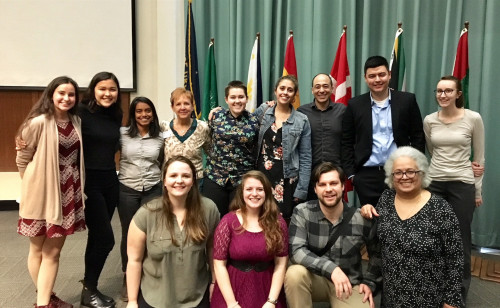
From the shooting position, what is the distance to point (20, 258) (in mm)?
3438

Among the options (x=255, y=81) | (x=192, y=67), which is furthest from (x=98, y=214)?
(x=192, y=67)

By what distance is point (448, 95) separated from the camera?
2.47m

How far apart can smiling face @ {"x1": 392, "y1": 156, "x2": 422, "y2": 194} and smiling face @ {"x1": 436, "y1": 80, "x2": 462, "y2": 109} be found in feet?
2.46

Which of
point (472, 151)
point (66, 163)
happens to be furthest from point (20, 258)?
point (472, 151)

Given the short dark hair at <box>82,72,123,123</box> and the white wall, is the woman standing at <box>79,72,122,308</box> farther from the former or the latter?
the white wall

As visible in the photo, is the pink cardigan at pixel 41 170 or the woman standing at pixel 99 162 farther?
the woman standing at pixel 99 162

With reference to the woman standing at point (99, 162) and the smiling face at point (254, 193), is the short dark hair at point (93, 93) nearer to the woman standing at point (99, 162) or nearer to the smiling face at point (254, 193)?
the woman standing at point (99, 162)

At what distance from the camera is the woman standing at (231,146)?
8.71ft

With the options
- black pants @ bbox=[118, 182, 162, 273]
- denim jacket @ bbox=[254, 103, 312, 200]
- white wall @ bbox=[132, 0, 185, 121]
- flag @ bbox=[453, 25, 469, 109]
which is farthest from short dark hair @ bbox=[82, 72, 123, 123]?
flag @ bbox=[453, 25, 469, 109]

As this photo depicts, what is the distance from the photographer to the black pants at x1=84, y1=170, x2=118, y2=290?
242cm

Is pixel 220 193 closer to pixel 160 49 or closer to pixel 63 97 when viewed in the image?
pixel 63 97

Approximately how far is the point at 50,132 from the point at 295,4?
315 centimetres

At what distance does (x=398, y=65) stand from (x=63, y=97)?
116 inches

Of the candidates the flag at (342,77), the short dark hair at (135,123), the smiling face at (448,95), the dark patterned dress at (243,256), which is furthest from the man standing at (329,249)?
the flag at (342,77)
